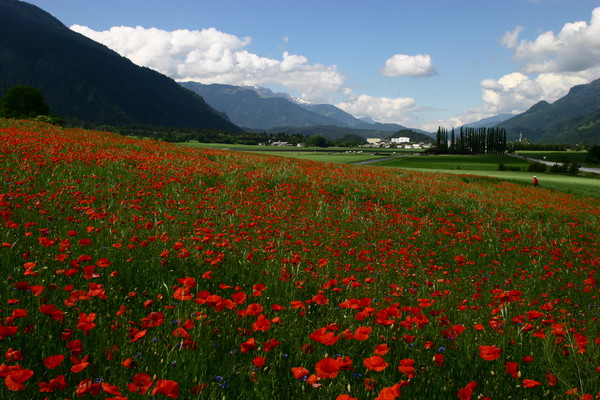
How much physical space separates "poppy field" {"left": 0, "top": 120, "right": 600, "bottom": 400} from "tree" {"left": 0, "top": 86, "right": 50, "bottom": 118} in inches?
2846

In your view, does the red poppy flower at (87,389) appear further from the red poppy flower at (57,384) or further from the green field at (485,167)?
the green field at (485,167)

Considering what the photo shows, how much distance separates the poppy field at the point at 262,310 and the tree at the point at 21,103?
72.3 meters

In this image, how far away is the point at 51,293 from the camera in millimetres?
3518

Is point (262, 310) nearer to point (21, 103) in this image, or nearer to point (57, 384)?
point (57, 384)

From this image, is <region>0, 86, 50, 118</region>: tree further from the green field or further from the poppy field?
the poppy field

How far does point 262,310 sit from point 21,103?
277 feet

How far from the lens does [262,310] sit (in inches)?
129

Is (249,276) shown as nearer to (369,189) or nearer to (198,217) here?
(198,217)

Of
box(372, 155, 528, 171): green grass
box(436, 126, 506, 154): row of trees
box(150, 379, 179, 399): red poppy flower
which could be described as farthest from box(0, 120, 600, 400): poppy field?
box(436, 126, 506, 154): row of trees

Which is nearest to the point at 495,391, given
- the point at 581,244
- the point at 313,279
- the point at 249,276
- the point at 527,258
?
the point at 313,279

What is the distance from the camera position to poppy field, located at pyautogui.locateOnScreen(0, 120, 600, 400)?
8.30 feet

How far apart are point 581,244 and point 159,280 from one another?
514 inches

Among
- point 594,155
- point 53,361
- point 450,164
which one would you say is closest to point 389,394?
point 53,361

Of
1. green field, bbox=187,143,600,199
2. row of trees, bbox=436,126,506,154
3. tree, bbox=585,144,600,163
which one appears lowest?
green field, bbox=187,143,600,199
